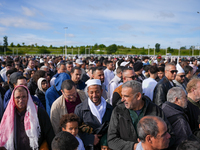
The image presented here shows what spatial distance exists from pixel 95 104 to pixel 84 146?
0.71 meters

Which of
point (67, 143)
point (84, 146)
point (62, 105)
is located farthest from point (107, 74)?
point (67, 143)

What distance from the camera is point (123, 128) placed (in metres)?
2.57

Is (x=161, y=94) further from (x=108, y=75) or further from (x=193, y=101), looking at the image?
(x=108, y=75)

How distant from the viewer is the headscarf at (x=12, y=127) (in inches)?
109

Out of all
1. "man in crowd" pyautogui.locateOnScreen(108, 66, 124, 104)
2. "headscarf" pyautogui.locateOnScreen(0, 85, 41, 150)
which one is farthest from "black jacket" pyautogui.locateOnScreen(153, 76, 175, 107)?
"headscarf" pyautogui.locateOnScreen(0, 85, 41, 150)

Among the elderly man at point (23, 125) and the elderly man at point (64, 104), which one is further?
the elderly man at point (64, 104)

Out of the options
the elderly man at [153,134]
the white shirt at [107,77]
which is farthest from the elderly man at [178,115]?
the white shirt at [107,77]

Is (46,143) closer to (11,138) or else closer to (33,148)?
(33,148)

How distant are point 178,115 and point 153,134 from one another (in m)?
0.78

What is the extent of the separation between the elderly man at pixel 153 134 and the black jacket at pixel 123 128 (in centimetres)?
41

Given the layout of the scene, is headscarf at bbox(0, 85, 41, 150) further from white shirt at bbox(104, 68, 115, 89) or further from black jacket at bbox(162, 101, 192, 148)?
white shirt at bbox(104, 68, 115, 89)

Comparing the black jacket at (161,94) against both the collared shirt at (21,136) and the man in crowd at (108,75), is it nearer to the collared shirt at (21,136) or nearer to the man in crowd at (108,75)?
the collared shirt at (21,136)

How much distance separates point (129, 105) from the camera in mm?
2613

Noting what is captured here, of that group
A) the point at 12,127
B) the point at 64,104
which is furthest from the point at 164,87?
the point at 12,127
